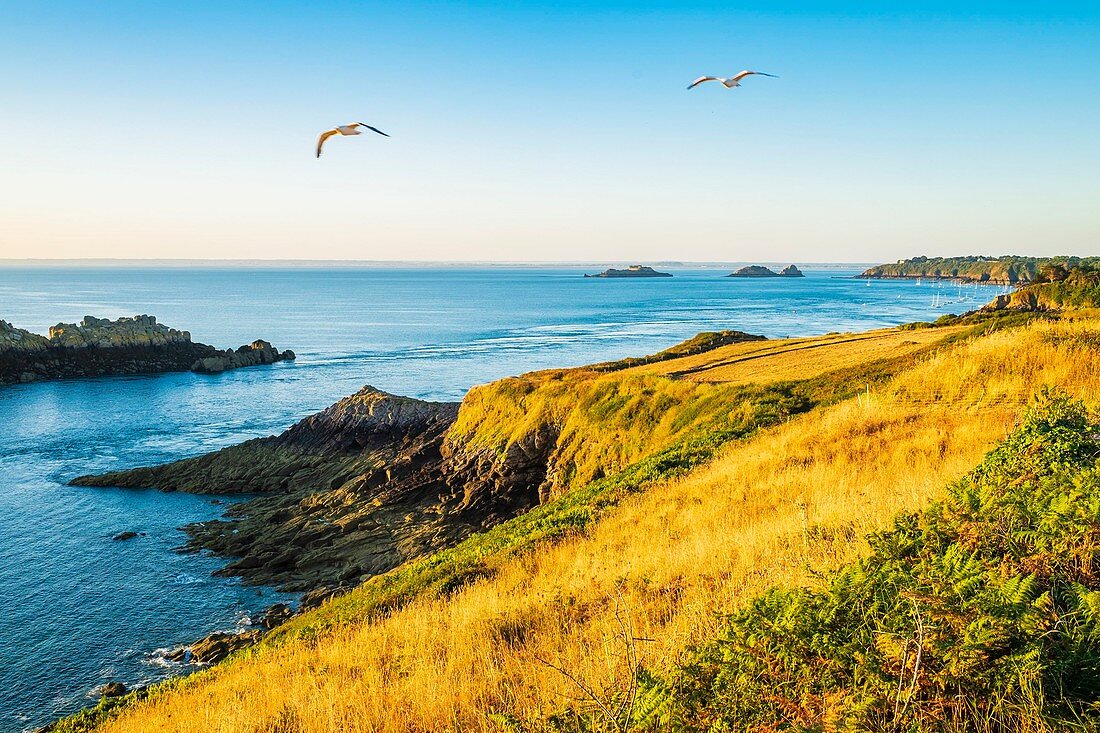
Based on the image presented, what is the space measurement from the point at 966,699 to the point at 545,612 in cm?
559

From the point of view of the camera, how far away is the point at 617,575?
9.64m

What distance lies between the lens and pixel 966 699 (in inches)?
164

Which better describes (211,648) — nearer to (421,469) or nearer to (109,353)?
(421,469)

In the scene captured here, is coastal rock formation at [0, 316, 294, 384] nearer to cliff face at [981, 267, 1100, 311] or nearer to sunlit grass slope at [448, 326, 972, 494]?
sunlit grass slope at [448, 326, 972, 494]

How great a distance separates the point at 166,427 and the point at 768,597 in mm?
61294

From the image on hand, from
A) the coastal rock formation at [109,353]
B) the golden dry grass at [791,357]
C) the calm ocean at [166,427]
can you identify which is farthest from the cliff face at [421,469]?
the coastal rock formation at [109,353]

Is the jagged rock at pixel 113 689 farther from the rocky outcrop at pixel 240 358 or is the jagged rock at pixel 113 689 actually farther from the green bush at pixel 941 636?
the rocky outcrop at pixel 240 358

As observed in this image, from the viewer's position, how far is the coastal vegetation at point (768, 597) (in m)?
4.45

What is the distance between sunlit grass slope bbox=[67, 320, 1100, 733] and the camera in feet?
22.0

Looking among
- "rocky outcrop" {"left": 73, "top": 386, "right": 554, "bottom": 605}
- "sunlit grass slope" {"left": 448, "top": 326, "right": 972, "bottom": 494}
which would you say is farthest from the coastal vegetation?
"rocky outcrop" {"left": 73, "top": 386, "right": 554, "bottom": 605}

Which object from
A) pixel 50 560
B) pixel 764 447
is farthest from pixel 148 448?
pixel 764 447

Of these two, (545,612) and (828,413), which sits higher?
(828,413)

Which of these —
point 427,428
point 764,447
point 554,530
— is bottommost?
point 427,428

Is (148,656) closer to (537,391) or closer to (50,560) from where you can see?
(50,560)
